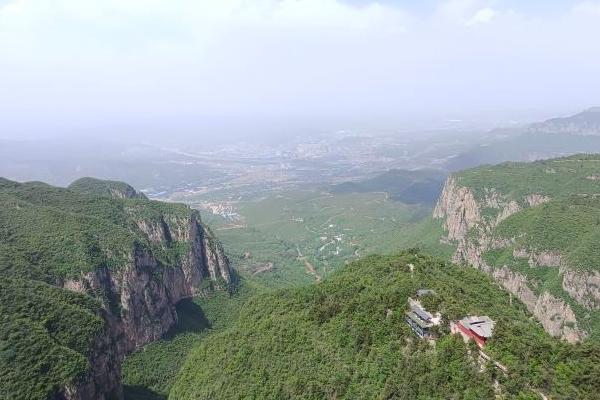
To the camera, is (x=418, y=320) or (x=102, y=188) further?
(x=102, y=188)

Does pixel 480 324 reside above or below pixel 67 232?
above

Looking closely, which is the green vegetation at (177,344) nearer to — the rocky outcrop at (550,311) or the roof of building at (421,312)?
the roof of building at (421,312)

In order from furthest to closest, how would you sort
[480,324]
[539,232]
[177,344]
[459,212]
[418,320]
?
[459,212]
[539,232]
[177,344]
[418,320]
[480,324]

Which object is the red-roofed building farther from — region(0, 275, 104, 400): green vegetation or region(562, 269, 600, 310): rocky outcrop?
region(562, 269, 600, 310): rocky outcrop

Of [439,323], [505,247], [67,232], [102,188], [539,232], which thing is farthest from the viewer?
[102,188]

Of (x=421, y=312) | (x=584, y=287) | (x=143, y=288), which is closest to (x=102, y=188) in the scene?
(x=143, y=288)

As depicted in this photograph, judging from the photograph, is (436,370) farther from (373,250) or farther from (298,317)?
(373,250)

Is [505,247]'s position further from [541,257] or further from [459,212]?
[459,212]
